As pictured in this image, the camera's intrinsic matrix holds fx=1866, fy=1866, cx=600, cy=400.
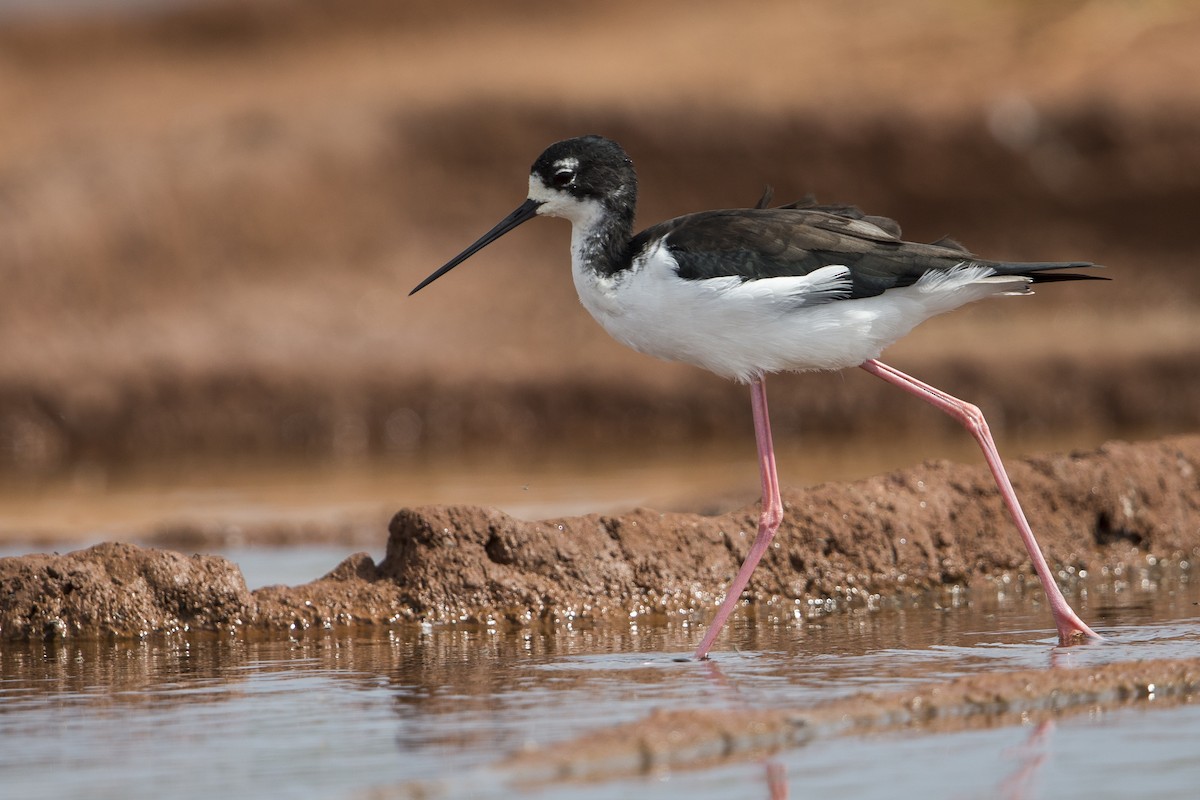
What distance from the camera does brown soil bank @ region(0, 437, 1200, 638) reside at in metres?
6.77

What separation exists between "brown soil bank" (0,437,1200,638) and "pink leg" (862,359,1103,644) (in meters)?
0.66

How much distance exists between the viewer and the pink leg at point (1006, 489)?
20.5ft

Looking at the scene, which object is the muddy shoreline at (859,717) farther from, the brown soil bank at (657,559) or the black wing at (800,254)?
the brown soil bank at (657,559)

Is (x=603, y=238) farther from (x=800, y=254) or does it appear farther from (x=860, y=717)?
(x=860, y=717)

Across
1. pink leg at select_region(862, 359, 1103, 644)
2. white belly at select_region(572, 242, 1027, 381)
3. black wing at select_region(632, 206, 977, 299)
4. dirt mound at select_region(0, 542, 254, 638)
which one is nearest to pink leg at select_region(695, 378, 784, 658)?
white belly at select_region(572, 242, 1027, 381)

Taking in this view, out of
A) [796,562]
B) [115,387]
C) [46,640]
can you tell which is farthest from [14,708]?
[115,387]

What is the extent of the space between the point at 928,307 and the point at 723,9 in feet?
54.2

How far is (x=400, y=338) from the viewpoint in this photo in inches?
685

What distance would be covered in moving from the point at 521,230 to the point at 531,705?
46.1 ft

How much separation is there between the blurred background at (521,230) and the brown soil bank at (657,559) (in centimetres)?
545

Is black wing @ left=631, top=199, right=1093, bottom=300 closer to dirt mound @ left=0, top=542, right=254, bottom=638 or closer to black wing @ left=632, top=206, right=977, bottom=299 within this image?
black wing @ left=632, top=206, right=977, bottom=299

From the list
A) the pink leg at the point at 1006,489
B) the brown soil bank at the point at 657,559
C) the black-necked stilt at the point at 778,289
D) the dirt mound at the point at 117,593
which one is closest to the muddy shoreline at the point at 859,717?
the pink leg at the point at 1006,489

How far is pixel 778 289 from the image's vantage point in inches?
247

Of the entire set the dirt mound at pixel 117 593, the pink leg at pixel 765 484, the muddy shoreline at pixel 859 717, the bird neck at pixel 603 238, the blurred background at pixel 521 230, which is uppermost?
the blurred background at pixel 521 230
